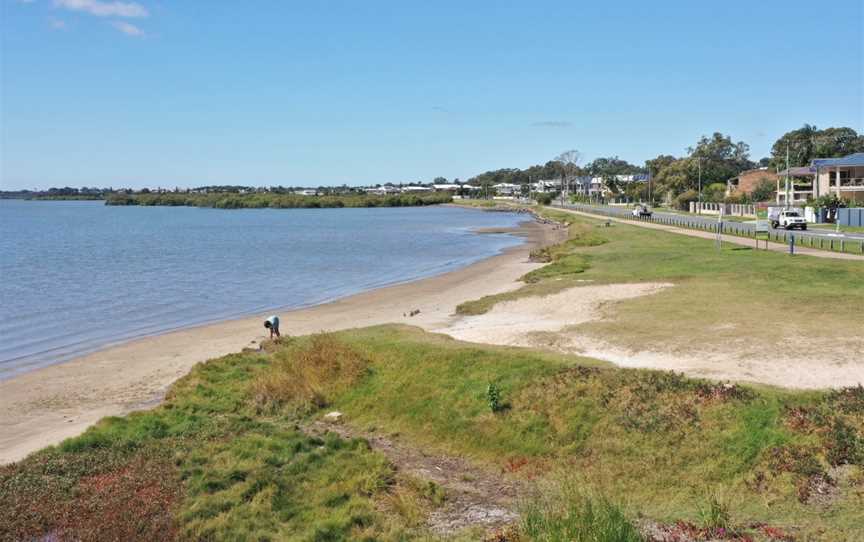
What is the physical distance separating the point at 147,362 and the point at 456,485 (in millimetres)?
16971

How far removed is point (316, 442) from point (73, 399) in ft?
33.4

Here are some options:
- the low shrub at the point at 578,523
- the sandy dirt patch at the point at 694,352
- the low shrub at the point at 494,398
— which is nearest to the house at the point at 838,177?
the sandy dirt patch at the point at 694,352

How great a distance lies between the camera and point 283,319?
120ft

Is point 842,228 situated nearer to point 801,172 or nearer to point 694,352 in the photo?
point 801,172

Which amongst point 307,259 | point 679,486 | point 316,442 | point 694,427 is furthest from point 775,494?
point 307,259

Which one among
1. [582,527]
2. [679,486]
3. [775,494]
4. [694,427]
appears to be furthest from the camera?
[694,427]

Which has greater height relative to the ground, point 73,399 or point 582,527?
point 582,527

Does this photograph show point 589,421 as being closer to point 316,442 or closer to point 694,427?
point 694,427

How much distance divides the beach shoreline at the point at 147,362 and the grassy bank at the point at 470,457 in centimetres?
291

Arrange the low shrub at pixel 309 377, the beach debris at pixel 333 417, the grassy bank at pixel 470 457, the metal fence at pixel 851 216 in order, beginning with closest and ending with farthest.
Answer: the grassy bank at pixel 470 457
the beach debris at pixel 333 417
the low shrub at pixel 309 377
the metal fence at pixel 851 216

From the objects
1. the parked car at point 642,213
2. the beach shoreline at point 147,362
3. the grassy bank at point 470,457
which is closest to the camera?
the grassy bank at point 470,457

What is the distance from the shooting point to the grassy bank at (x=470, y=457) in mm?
11945

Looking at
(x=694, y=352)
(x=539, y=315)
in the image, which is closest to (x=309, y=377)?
(x=694, y=352)

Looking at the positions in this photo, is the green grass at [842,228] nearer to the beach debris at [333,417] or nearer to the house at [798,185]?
the house at [798,185]
